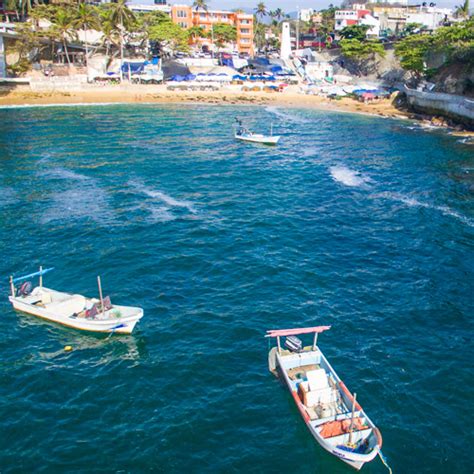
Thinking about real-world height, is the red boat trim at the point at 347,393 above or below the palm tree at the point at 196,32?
below

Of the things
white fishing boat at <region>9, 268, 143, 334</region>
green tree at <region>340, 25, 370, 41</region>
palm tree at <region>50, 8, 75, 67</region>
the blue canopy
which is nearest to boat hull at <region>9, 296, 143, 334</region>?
white fishing boat at <region>9, 268, 143, 334</region>

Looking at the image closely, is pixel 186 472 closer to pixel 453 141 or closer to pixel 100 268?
pixel 100 268

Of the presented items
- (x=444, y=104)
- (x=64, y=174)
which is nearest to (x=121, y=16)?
(x=64, y=174)

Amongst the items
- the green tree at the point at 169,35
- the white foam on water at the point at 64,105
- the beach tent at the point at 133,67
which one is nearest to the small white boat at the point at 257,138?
the white foam on water at the point at 64,105

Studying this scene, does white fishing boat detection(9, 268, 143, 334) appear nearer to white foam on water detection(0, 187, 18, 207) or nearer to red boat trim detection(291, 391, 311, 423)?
red boat trim detection(291, 391, 311, 423)

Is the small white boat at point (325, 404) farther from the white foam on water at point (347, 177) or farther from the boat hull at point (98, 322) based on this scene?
the white foam on water at point (347, 177)

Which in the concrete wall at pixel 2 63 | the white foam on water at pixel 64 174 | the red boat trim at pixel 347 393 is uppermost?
the concrete wall at pixel 2 63

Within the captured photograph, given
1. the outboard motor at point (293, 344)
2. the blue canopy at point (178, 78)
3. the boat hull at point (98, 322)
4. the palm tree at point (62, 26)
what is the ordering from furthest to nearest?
the blue canopy at point (178, 78) → the palm tree at point (62, 26) → the boat hull at point (98, 322) → the outboard motor at point (293, 344)
